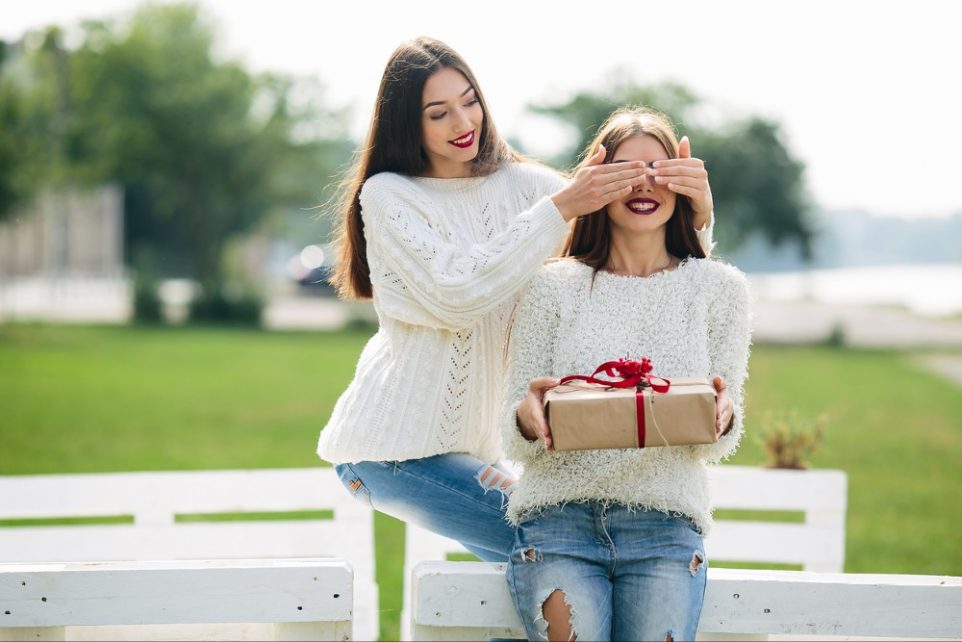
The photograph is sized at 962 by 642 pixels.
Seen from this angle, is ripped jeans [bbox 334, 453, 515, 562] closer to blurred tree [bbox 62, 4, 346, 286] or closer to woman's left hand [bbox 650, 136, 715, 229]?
woman's left hand [bbox 650, 136, 715, 229]

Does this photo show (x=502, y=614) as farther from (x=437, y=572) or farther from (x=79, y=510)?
(x=79, y=510)

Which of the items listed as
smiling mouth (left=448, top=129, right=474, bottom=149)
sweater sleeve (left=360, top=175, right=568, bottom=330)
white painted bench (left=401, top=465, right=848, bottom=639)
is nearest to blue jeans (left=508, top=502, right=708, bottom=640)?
sweater sleeve (left=360, top=175, right=568, bottom=330)

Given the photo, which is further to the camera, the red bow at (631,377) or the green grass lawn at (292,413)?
the green grass lawn at (292,413)

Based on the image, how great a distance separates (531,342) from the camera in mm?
2885

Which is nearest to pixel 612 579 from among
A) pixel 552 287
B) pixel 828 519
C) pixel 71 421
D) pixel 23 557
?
pixel 552 287

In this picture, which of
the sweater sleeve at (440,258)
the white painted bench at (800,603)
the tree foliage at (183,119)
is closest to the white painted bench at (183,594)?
the white painted bench at (800,603)

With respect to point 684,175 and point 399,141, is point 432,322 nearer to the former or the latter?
point 399,141

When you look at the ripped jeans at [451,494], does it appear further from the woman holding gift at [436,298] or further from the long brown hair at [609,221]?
the long brown hair at [609,221]

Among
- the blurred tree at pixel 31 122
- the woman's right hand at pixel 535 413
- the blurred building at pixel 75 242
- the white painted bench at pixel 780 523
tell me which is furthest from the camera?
the blurred building at pixel 75 242

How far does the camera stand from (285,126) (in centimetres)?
2923

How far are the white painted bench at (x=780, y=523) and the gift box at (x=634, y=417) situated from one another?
1759mm

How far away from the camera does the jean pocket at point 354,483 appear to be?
3266 millimetres

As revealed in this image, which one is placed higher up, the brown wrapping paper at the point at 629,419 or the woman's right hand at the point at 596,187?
the woman's right hand at the point at 596,187

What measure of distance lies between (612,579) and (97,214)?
4164 centimetres
